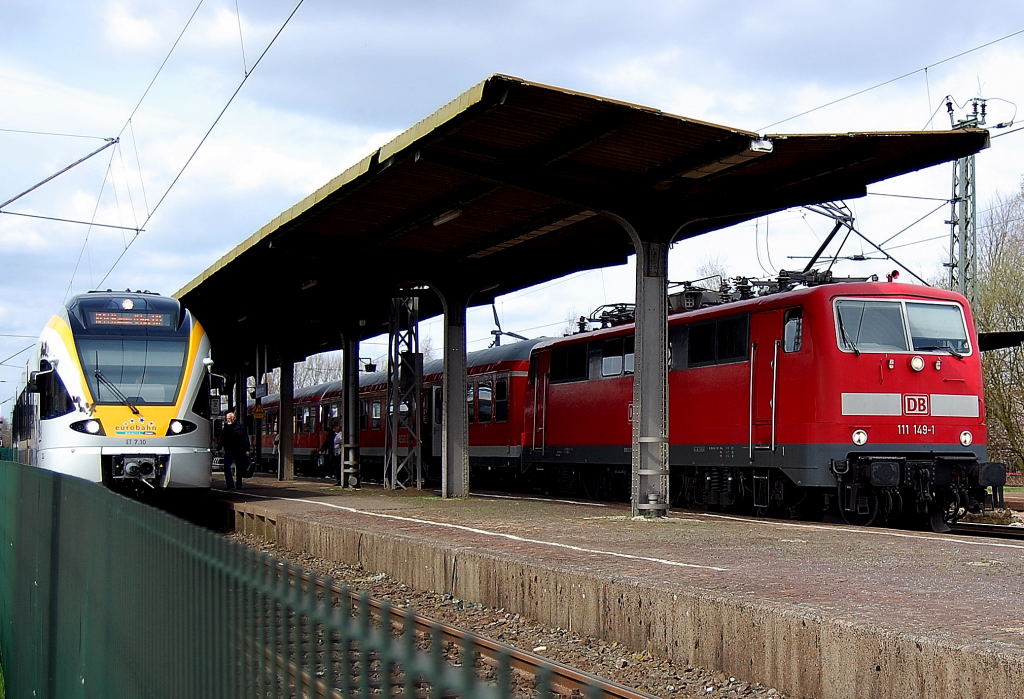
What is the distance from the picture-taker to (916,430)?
54.9 feet

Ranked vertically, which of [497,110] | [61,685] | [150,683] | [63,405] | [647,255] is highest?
[497,110]

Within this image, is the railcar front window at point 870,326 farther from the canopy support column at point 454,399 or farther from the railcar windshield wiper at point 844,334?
the canopy support column at point 454,399

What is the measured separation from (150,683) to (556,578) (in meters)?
5.76

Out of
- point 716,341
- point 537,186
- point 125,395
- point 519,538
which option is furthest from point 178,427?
point 716,341

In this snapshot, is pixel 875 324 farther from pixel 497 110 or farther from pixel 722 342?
pixel 497 110

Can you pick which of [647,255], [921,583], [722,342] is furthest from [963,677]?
[722,342]

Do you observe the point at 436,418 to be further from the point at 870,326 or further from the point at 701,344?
the point at 870,326

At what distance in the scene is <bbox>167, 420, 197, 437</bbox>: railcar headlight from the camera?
1858cm

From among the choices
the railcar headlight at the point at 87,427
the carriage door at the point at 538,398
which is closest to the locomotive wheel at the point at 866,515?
the carriage door at the point at 538,398

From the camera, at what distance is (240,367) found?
45531mm

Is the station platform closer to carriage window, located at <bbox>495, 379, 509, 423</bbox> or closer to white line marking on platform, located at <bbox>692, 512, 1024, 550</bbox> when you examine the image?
white line marking on platform, located at <bbox>692, 512, 1024, 550</bbox>

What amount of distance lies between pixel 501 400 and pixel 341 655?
2644cm

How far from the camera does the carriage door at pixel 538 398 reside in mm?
25938

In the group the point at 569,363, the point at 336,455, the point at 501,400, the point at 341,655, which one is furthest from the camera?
the point at 336,455
